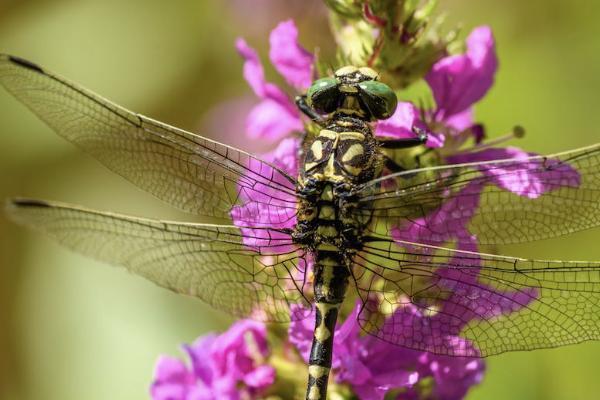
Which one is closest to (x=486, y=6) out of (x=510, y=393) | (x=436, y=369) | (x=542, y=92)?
(x=542, y=92)

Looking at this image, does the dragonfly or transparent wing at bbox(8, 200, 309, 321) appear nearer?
the dragonfly

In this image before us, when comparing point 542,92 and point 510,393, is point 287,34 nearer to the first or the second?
point 510,393

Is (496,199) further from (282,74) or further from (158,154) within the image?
(158,154)

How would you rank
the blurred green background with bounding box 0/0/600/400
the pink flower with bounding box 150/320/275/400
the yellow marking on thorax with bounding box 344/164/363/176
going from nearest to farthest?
the yellow marking on thorax with bounding box 344/164/363/176 < the pink flower with bounding box 150/320/275/400 < the blurred green background with bounding box 0/0/600/400

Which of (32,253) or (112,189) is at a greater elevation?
(112,189)

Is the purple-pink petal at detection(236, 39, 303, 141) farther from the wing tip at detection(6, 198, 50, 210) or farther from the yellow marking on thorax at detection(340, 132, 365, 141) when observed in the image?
the wing tip at detection(6, 198, 50, 210)

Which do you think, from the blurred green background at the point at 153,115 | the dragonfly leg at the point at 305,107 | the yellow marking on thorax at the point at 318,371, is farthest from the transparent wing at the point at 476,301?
the blurred green background at the point at 153,115

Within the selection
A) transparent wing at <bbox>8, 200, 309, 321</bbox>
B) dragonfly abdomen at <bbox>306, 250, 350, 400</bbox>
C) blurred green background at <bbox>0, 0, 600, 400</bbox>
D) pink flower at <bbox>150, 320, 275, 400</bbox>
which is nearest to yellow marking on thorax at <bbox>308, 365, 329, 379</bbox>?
dragonfly abdomen at <bbox>306, 250, 350, 400</bbox>

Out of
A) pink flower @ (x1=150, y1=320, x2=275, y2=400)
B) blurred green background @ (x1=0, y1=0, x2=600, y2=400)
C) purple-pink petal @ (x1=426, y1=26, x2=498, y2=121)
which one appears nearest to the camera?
purple-pink petal @ (x1=426, y1=26, x2=498, y2=121)
